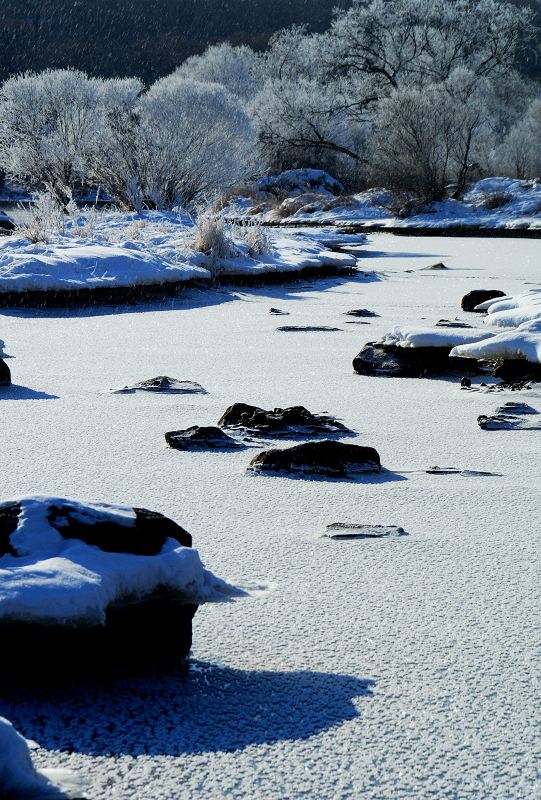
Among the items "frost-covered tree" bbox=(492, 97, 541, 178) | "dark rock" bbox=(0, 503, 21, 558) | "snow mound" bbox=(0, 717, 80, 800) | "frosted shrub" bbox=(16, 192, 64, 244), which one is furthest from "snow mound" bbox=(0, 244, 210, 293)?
"frost-covered tree" bbox=(492, 97, 541, 178)

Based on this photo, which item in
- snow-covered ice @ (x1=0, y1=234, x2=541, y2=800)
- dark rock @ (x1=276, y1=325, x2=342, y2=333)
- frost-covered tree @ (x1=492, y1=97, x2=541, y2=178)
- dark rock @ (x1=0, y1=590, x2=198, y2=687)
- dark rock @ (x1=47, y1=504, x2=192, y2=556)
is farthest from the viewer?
frost-covered tree @ (x1=492, y1=97, x2=541, y2=178)

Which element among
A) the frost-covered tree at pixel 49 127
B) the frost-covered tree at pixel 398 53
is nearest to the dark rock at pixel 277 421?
the frost-covered tree at pixel 49 127

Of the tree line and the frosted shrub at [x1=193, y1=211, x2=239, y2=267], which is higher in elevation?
the tree line

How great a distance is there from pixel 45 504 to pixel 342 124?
41336mm

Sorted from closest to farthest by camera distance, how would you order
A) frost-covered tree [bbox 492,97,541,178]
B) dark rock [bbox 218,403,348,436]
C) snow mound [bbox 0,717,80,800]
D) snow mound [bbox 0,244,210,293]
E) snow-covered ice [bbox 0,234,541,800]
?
snow mound [bbox 0,717,80,800]
snow-covered ice [bbox 0,234,541,800]
dark rock [bbox 218,403,348,436]
snow mound [bbox 0,244,210,293]
frost-covered tree [bbox 492,97,541,178]

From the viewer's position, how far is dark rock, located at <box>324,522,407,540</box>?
8.00ft

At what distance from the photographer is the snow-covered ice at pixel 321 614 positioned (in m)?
1.35

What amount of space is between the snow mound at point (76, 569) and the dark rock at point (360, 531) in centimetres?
76

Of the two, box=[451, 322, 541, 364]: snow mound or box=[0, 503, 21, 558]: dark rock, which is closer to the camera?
box=[0, 503, 21, 558]: dark rock

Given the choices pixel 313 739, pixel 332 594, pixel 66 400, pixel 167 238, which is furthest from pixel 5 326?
pixel 313 739

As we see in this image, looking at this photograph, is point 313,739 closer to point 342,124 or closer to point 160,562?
point 160,562

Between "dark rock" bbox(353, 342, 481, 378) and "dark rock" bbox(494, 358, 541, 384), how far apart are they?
26cm

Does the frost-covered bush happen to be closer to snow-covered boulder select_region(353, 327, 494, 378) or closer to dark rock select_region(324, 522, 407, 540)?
snow-covered boulder select_region(353, 327, 494, 378)

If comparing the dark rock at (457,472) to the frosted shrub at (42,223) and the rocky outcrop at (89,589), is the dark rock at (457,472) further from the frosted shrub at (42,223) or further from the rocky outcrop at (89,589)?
the frosted shrub at (42,223)
